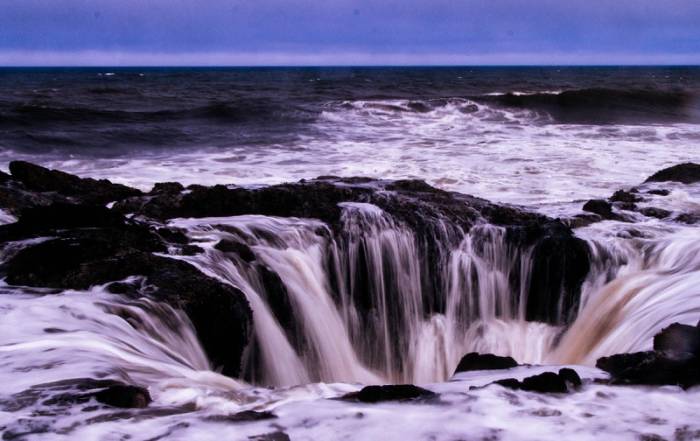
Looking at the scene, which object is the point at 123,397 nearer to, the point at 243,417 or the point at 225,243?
the point at 243,417

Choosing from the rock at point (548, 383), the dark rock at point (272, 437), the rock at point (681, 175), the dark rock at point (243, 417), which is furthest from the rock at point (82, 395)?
the rock at point (681, 175)

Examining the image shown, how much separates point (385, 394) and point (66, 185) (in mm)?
5920

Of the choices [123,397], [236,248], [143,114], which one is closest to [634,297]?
[236,248]

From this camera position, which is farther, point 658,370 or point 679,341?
point 679,341

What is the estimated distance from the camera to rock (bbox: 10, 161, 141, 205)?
25.3 feet

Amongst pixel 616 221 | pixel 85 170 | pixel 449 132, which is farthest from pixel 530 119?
pixel 616 221

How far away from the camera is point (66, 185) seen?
7.99m

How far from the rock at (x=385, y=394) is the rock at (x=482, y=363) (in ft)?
2.71

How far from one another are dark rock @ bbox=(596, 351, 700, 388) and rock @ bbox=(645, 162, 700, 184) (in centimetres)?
731

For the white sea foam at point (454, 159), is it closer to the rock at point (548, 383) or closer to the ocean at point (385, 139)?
the ocean at point (385, 139)

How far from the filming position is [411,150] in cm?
1800

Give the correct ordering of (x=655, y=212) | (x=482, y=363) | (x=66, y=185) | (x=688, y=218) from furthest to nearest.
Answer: (x=655, y=212), (x=66, y=185), (x=688, y=218), (x=482, y=363)

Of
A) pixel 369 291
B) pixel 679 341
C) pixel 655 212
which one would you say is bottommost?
pixel 679 341

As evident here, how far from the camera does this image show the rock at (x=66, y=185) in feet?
25.3
